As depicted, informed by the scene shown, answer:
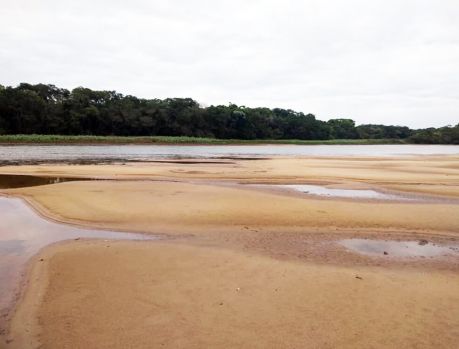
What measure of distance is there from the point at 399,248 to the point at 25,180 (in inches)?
676

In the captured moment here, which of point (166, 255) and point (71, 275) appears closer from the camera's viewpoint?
point (71, 275)

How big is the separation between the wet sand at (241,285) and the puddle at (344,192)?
3.00 meters

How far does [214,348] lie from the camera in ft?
13.3

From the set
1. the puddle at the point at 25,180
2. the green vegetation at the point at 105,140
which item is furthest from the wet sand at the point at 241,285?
the green vegetation at the point at 105,140

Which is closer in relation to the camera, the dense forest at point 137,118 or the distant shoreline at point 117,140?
the distant shoreline at point 117,140

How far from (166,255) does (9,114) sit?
84.6m

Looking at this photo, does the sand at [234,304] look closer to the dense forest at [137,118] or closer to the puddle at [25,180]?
the puddle at [25,180]

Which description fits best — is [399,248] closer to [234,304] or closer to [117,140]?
[234,304]

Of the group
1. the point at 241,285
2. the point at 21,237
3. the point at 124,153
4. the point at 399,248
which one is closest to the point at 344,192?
the point at 399,248

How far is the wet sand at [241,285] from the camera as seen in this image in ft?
14.2

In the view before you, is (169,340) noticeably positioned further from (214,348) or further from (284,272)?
(284,272)

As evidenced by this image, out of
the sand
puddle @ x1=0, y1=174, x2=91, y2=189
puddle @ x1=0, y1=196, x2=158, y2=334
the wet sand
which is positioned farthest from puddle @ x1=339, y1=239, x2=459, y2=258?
puddle @ x1=0, y1=174, x2=91, y2=189

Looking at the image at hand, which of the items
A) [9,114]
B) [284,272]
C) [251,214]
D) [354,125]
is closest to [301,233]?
[251,214]

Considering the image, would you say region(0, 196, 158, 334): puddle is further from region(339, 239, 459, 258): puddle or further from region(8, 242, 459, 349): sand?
region(339, 239, 459, 258): puddle
